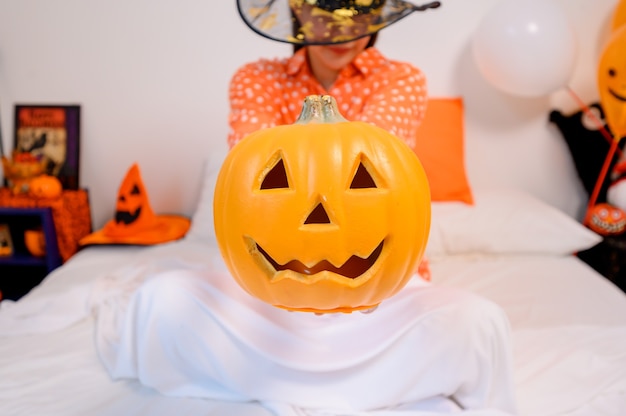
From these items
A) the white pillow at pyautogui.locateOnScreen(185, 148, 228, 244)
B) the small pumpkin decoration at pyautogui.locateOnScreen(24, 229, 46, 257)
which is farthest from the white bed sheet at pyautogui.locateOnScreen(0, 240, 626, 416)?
the small pumpkin decoration at pyautogui.locateOnScreen(24, 229, 46, 257)

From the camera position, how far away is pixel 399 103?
974 mm

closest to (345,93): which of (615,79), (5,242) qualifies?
(615,79)

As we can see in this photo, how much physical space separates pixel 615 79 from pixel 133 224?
1.78m

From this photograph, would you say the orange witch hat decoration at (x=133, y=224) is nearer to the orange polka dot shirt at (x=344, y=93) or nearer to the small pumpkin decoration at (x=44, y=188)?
the small pumpkin decoration at (x=44, y=188)

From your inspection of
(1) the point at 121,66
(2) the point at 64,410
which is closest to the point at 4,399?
(2) the point at 64,410

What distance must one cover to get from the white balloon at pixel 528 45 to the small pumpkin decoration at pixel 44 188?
A: 1.72 m

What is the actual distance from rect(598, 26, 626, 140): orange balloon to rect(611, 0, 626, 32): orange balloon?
21cm

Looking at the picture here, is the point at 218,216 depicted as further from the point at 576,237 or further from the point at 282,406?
the point at 576,237

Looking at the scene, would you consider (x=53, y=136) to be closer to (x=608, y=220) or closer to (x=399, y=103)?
(x=399, y=103)

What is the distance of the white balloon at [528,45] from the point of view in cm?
155

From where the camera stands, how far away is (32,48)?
1909 millimetres

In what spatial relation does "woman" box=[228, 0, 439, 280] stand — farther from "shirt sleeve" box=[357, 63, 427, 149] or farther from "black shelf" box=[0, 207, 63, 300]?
"black shelf" box=[0, 207, 63, 300]

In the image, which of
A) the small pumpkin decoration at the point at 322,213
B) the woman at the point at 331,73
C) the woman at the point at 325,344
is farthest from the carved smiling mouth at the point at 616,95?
the small pumpkin decoration at the point at 322,213

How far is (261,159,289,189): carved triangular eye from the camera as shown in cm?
58
